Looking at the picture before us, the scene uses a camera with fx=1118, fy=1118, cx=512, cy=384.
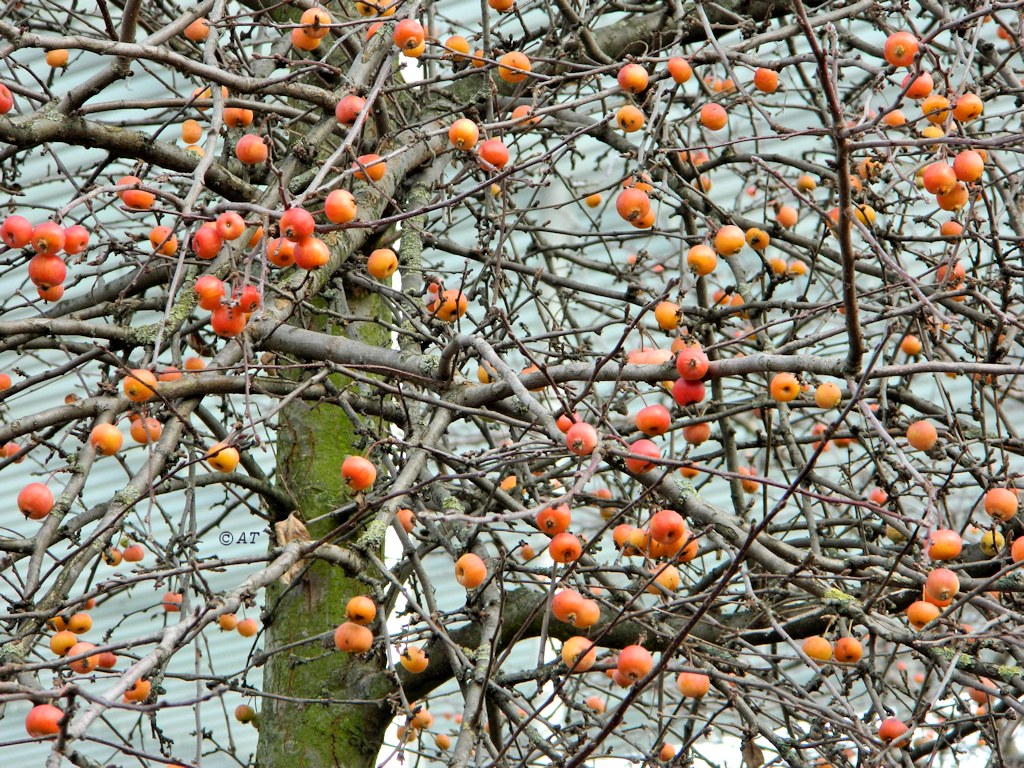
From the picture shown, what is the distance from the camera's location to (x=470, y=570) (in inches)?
91.7

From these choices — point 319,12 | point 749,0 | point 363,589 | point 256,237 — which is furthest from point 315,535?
point 749,0

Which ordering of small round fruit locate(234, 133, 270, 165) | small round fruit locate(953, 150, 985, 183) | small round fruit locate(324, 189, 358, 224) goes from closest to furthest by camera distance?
small round fruit locate(324, 189, 358, 224) < small round fruit locate(953, 150, 985, 183) < small round fruit locate(234, 133, 270, 165)

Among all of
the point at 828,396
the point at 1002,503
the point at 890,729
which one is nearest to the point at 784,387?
the point at 828,396

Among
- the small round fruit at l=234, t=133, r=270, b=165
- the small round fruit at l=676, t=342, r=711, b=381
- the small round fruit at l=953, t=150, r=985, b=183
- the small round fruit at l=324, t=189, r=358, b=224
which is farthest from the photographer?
the small round fruit at l=234, t=133, r=270, b=165

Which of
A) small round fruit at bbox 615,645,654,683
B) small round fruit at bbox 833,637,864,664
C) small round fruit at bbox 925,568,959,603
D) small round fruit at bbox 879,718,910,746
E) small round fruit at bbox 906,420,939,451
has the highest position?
small round fruit at bbox 906,420,939,451

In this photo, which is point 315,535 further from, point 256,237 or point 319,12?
point 319,12

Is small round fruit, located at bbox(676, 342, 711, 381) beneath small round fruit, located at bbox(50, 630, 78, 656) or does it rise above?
above

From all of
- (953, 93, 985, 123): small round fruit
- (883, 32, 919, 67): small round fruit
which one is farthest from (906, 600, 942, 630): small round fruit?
(883, 32, 919, 67): small round fruit

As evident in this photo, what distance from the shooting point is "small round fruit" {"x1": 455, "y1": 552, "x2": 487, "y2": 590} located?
2326mm

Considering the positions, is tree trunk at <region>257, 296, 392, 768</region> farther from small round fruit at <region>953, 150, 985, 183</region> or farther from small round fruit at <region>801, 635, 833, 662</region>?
small round fruit at <region>953, 150, 985, 183</region>

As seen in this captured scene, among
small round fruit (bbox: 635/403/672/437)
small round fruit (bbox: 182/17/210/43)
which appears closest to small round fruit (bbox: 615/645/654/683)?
small round fruit (bbox: 635/403/672/437)

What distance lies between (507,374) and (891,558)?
1222 mm

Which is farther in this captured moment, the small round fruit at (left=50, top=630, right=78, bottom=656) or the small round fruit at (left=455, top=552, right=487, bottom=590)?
the small round fruit at (left=50, top=630, right=78, bottom=656)

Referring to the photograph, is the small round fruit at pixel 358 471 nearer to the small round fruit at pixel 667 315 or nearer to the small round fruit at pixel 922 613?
the small round fruit at pixel 667 315
